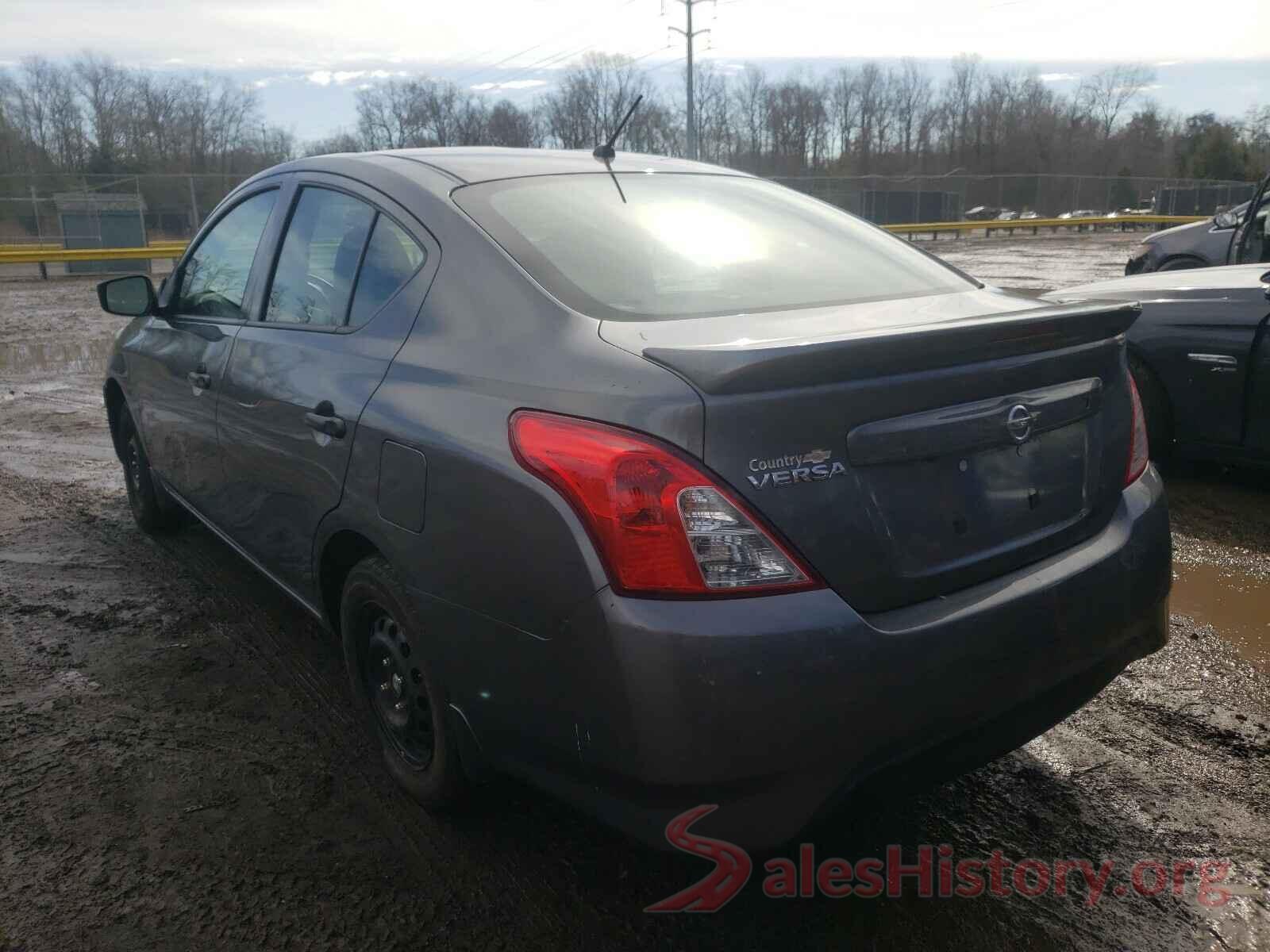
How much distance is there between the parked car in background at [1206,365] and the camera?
4.84 m

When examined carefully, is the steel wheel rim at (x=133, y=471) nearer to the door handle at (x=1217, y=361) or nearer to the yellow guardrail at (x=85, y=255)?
the door handle at (x=1217, y=361)

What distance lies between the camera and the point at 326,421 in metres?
2.68

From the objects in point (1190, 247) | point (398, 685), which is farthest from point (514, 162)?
point (1190, 247)

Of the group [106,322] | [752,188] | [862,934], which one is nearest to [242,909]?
[862,934]

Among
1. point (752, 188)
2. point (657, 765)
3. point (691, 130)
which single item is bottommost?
point (657, 765)

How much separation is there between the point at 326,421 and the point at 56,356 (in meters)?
11.3

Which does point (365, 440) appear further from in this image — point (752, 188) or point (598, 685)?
point (752, 188)

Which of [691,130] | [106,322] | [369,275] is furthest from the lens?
[691,130]

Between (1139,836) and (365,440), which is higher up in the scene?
(365,440)

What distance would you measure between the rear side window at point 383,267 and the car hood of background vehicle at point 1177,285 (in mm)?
3455

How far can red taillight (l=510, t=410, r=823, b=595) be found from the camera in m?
1.85

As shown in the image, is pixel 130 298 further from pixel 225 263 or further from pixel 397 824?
pixel 397 824

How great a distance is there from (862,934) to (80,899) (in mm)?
1806

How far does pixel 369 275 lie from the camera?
281cm
